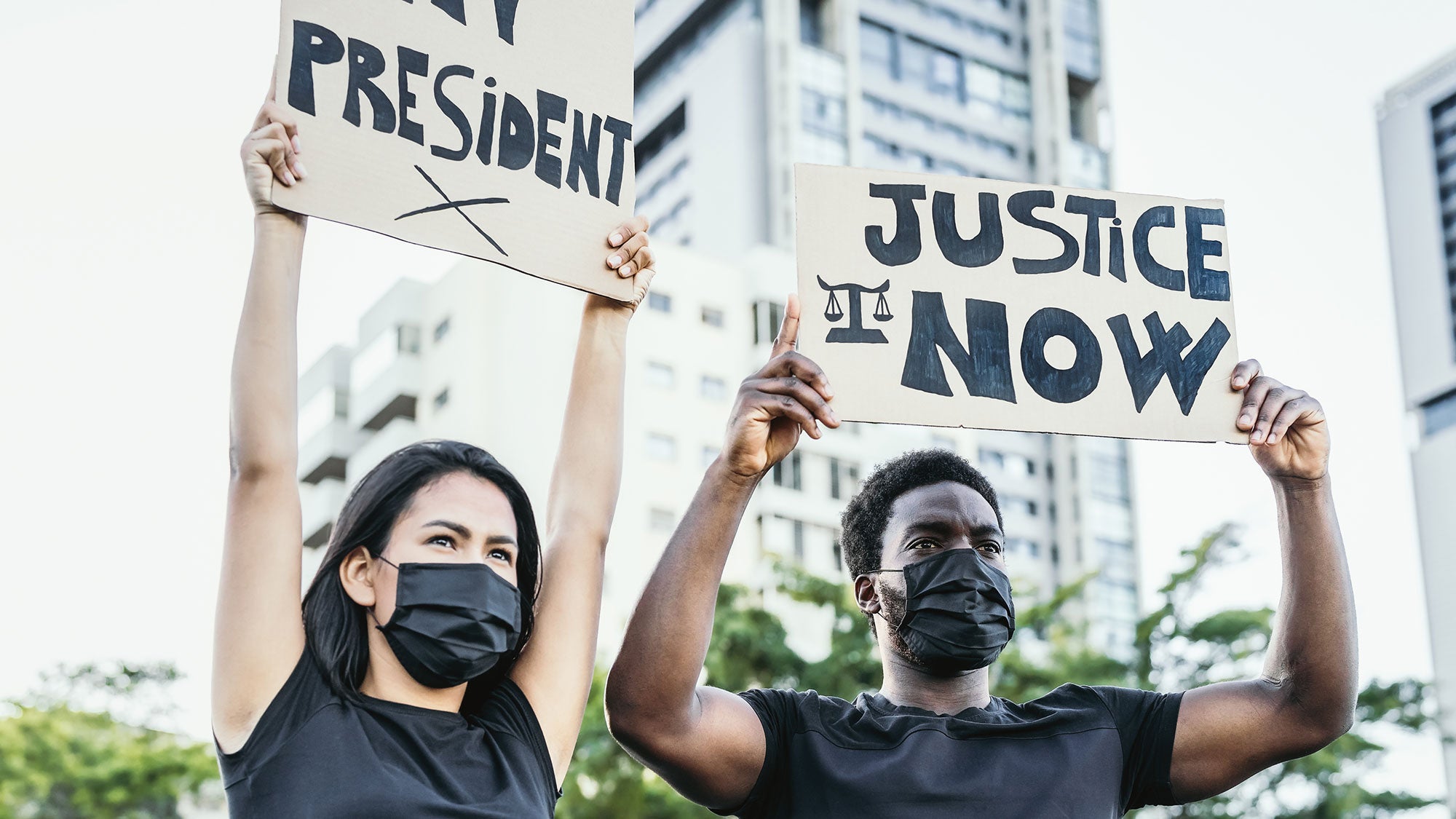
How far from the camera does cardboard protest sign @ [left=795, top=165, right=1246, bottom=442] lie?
398 cm

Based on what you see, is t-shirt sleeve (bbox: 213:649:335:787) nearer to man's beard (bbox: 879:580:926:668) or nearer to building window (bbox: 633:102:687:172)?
man's beard (bbox: 879:580:926:668)

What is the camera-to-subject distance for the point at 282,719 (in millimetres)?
3129

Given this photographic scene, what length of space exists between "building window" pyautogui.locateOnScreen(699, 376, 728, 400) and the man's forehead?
37047 mm

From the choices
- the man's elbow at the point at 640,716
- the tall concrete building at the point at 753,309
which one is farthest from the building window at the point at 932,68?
the man's elbow at the point at 640,716

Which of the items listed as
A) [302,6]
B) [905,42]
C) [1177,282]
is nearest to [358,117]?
[302,6]

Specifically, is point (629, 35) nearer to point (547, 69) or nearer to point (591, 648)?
point (547, 69)

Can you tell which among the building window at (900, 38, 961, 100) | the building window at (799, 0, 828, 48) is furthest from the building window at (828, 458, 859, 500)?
the building window at (900, 38, 961, 100)

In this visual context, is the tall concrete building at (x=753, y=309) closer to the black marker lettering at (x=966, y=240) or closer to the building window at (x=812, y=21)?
the building window at (x=812, y=21)

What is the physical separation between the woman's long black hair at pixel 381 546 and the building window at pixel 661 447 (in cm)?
3588

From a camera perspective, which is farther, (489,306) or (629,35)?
(489,306)

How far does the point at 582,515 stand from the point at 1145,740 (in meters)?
1.43

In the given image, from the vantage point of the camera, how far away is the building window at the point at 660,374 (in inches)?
1585

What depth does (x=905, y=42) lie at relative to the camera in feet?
230

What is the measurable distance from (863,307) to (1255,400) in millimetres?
1007
